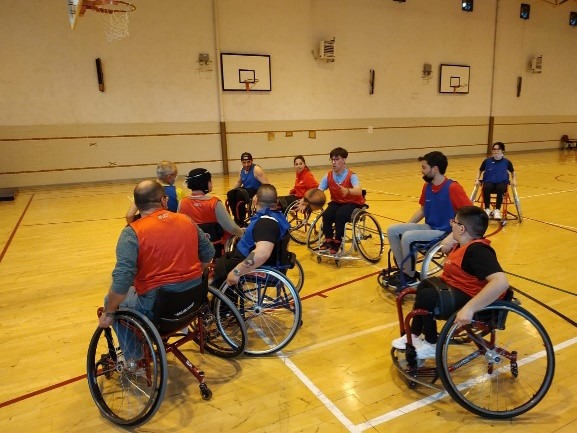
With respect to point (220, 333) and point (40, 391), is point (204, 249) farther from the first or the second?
point (40, 391)

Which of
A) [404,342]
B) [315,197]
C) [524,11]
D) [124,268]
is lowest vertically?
[404,342]

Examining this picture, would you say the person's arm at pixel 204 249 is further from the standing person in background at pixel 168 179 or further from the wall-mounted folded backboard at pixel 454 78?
the wall-mounted folded backboard at pixel 454 78

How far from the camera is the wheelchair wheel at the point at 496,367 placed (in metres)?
1.82

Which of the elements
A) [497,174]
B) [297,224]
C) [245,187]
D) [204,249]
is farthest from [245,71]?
[204,249]

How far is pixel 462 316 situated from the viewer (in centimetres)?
177

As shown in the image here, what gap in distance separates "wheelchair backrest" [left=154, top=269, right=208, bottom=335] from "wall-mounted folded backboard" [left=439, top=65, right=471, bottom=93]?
40.9ft

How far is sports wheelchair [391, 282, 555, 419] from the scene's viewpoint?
1.82 m

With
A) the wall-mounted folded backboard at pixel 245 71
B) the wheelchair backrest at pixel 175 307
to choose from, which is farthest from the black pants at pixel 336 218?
the wall-mounted folded backboard at pixel 245 71

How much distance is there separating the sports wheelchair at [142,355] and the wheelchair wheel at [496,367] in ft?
3.30

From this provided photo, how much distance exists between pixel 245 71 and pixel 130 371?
29.6 feet

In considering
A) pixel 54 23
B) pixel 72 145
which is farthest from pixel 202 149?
pixel 54 23

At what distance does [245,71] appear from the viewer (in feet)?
33.0

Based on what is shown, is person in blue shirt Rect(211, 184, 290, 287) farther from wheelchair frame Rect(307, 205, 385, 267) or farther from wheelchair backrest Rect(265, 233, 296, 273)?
wheelchair frame Rect(307, 205, 385, 267)

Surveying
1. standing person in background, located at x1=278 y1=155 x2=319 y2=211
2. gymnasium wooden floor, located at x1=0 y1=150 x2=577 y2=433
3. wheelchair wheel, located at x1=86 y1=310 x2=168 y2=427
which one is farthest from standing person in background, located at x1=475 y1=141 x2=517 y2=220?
wheelchair wheel, located at x1=86 y1=310 x2=168 y2=427
